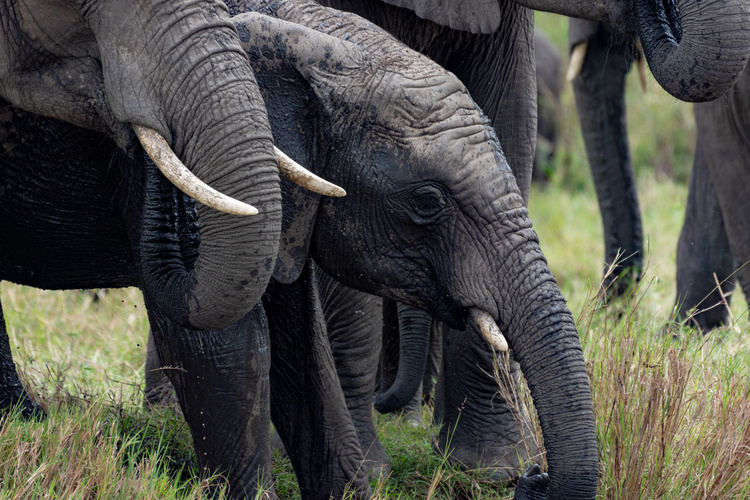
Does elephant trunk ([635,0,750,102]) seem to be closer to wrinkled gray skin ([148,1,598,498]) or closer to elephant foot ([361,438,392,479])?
wrinkled gray skin ([148,1,598,498])

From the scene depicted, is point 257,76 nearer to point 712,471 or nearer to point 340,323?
point 340,323

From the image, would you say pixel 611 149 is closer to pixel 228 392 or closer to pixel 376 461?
pixel 376 461

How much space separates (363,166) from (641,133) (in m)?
7.07

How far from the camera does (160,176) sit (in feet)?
9.30

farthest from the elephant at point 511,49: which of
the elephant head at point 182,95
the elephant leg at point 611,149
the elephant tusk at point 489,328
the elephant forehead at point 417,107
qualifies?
the elephant leg at point 611,149

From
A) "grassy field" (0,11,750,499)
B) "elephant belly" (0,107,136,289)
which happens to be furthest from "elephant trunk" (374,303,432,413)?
"elephant belly" (0,107,136,289)

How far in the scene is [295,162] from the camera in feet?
9.14

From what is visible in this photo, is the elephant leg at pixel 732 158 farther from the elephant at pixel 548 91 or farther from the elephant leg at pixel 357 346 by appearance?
the elephant at pixel 548 91

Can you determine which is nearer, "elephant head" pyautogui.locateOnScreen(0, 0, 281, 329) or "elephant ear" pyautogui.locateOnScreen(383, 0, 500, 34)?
"elephant head" pyautogui.locateOnScreen(0, 0, 281, 329)

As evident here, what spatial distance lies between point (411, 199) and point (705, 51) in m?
1.07

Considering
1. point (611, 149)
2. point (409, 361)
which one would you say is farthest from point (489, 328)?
point (611, 149)

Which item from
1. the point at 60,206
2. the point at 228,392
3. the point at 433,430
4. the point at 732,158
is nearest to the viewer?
the point at 228,392

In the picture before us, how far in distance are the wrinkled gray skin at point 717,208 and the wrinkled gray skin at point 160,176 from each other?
1666 millimetres

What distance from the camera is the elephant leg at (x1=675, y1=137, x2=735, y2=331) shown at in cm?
531
